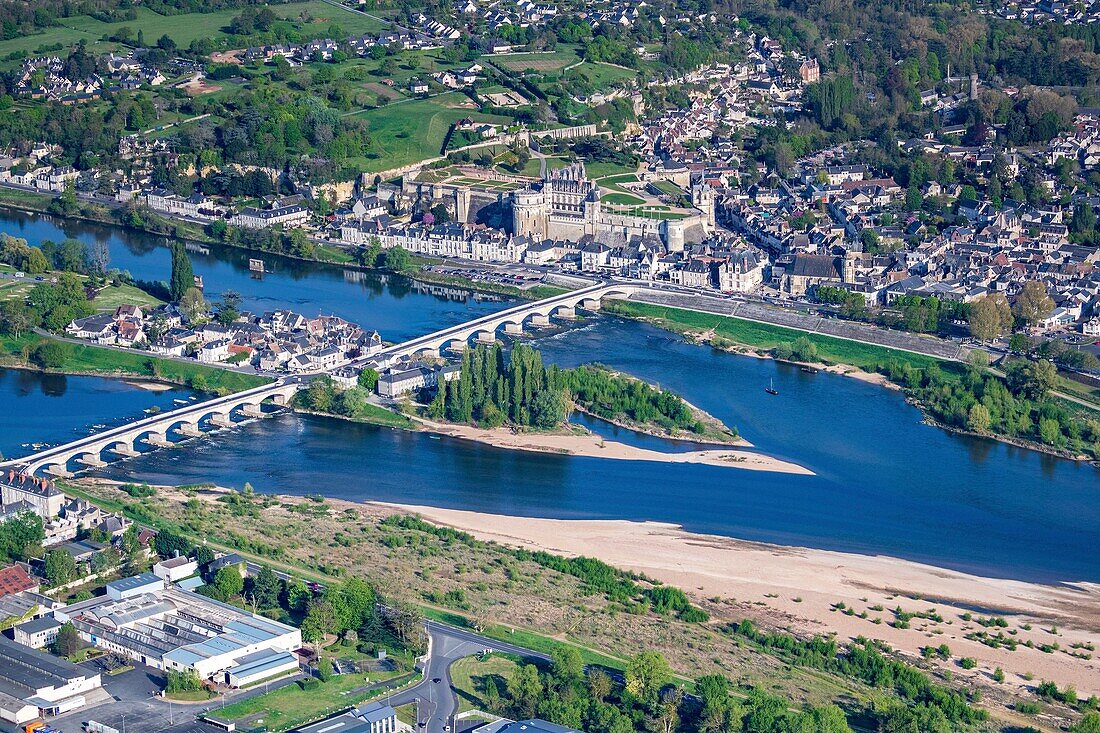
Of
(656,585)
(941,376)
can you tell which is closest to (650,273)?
(941,376)

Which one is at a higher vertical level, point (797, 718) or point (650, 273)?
point (650, 273)

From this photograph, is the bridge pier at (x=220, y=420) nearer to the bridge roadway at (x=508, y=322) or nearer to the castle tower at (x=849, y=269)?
the bridge roadway at (x=508, y=322)

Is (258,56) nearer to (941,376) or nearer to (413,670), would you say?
(941,376)

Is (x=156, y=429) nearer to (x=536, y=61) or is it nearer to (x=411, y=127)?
(x=411, y=127)

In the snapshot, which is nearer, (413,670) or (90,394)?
(413,670)

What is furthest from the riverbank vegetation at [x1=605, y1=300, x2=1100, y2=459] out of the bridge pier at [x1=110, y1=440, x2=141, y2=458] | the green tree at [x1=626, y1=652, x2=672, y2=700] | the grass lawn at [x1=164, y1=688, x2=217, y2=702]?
the grass lawn at [x1=164, y1=688, x2=217, y2=702]

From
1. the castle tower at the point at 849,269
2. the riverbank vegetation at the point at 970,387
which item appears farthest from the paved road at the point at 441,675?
the castle tower at the point at 849,269

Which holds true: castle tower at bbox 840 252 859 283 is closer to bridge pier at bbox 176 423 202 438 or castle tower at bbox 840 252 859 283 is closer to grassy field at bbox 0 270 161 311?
grassy field at bbox 0 270 161 311

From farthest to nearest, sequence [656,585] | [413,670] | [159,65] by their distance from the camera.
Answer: [159,65] < [656,585] < [413,670]
